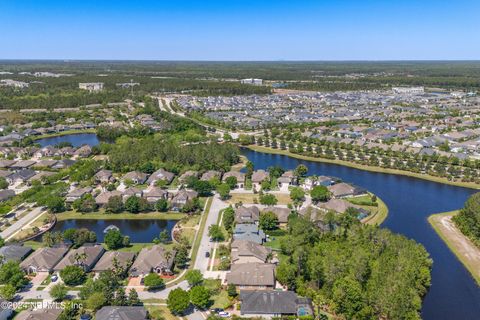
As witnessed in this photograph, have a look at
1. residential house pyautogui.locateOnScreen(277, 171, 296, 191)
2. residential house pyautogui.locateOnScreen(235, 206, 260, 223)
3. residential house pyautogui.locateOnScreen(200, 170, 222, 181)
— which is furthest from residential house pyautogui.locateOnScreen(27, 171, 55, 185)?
residential house pyautogui.locateOnScreen(277, 171, 296, 191)

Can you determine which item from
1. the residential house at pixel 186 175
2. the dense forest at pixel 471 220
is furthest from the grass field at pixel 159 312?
the dense forest at pixel 471 220

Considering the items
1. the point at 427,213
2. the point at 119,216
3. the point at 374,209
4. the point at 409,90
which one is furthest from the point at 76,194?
the point at 409,90

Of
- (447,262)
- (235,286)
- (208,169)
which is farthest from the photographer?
(208,169)

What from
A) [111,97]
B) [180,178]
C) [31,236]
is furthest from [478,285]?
[111,97]

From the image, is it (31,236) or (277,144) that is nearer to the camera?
(31,236)

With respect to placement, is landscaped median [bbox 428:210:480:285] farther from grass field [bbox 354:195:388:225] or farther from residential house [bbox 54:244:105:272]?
residential house [bbox 54:244:105:272]

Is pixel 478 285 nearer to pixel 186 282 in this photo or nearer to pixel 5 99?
pixel 186 282

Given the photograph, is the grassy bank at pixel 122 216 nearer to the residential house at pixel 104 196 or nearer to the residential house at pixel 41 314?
the residential house at pixel 104 196
